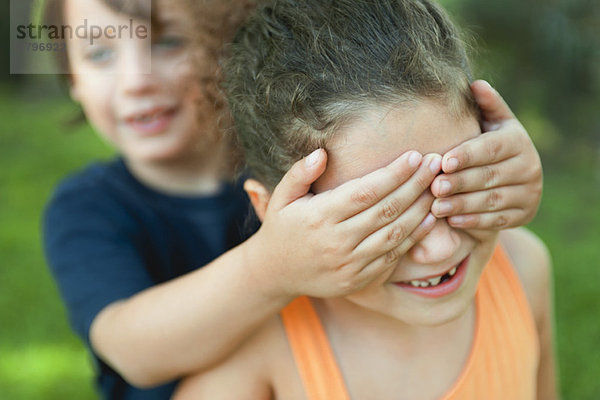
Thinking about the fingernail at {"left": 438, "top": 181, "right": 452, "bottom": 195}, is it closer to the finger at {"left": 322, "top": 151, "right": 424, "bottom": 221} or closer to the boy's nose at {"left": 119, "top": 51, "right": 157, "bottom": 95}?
the finger at {"left": 322, "top": 151, "right": 424, "bottom": 221}

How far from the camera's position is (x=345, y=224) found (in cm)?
122

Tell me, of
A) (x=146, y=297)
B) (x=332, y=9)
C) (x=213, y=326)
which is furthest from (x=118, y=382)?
(x=332, y=9)

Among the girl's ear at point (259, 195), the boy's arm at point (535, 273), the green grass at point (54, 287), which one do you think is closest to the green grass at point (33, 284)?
the green grass at point (54, 287)

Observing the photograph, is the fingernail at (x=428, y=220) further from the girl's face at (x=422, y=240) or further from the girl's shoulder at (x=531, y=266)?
the girl's shoulder at (x=531, y=266)

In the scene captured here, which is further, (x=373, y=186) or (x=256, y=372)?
(x=256, y=372)

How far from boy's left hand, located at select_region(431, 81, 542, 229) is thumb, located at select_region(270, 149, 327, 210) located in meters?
0.21

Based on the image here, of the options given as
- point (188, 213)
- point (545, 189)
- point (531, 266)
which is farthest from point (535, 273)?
point (545, 189)

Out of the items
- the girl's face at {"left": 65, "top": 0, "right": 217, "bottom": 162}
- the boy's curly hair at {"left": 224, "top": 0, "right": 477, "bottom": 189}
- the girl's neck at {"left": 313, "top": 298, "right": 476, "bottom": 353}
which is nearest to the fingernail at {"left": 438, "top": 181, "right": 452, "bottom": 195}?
the boy's curly hair at {"left": 224, "top": 0, "right": 477, "bottom": 189}

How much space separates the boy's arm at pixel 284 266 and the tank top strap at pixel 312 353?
0.13 metres

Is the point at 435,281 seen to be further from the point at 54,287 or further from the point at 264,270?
the point at 54,287

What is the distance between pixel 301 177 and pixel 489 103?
1.41ft

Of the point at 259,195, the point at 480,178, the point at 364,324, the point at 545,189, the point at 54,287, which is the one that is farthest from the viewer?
the point at 545,189

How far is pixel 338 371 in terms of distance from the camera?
4.90 ft

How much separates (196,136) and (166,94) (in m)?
0.17
